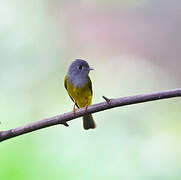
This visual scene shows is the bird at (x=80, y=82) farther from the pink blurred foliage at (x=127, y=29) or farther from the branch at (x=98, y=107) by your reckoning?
the pink blurred foliage at (x=127, y=29)

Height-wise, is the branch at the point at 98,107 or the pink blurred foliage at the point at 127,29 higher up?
the branch at the point at 98,107

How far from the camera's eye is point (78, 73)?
3174mm

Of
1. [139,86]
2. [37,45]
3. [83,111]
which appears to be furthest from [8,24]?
[83,111]

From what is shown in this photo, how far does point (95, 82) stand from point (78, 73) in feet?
5.26

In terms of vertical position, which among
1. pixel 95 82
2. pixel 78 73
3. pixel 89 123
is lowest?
pixel 95 82

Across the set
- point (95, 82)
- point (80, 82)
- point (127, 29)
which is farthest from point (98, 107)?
point (127, 29)

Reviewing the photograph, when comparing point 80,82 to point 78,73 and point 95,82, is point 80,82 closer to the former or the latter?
point 78,73

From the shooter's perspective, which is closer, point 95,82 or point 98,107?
point 98,107

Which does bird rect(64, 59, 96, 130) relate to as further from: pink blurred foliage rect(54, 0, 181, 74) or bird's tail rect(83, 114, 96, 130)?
pink blurred foliage rect(54, 0, 181, 74)

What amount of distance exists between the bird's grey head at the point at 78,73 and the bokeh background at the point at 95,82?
2.26 feet

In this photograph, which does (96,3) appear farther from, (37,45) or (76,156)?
(76,156)

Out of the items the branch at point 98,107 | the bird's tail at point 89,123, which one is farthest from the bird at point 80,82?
the branch at point 98,107

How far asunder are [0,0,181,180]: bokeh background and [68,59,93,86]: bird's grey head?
0.69 metres

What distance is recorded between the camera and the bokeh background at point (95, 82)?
348 centimetres
